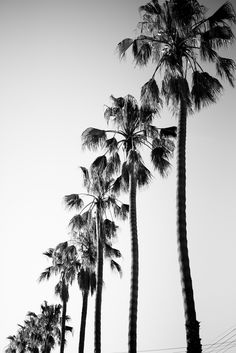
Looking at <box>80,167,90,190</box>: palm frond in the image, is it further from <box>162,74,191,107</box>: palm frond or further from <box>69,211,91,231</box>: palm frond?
<box>162,74,191,107</box>: palm frond

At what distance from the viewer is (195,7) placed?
12539 millimetres

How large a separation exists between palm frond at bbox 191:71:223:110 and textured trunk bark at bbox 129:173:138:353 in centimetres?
488

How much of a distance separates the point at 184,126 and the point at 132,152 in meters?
4.14

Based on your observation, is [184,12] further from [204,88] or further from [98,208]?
[98,208]

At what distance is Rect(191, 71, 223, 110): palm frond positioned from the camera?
12.6m

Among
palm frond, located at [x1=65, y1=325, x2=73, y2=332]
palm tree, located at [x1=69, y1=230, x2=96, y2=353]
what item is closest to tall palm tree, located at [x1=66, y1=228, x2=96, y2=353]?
palm tree, located at [x1=69, y1=230, x2=96, y2=353]

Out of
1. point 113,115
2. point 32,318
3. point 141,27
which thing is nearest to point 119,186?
point 113,115

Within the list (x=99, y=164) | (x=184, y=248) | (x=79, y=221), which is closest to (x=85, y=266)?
(x=79, y=221)

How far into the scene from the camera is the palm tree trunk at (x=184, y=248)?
920 cm

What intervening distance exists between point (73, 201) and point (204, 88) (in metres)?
10.8

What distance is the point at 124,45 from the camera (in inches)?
547

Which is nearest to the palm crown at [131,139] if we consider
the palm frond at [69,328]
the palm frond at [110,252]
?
the palm frond at [110,252]

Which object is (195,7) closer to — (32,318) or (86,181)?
(86,181)

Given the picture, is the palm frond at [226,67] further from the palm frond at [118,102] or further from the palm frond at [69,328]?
the palm frond at [69,328]
